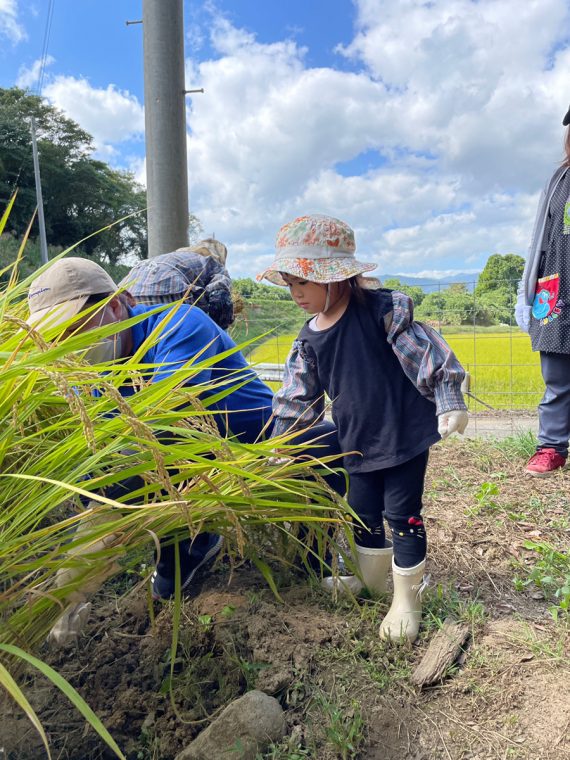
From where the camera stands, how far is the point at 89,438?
2.94 feet

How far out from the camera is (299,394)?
2.02 m

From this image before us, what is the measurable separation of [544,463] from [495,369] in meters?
5.03

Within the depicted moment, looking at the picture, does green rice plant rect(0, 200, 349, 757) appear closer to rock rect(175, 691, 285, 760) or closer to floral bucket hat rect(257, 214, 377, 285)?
rock rect(175, 691, 285, 760)

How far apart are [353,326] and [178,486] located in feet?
2.96

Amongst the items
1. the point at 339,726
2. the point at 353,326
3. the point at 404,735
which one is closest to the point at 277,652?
the point at 339,726

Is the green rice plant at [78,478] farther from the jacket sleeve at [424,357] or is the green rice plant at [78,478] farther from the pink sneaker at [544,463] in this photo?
the pink sneaker at [544,463]

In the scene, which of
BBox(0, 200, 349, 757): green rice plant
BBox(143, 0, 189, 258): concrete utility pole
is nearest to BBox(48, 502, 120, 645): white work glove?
BBox(0, 200, 349, 757): green rice plant

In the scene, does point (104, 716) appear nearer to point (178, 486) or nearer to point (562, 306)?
point (178, 486)

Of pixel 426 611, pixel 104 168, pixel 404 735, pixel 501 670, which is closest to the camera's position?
pixel 404 735

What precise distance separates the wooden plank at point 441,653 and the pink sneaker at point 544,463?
175 centimetres

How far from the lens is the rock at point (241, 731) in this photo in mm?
1292

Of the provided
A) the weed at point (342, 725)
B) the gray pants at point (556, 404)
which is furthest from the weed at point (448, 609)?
the gray pants at point (556, 404)

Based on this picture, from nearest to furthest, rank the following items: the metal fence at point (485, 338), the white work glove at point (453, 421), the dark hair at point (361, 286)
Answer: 1. the white work glove at point (453, 421)
2. the dark hair at point (361, 286)
3. the metal fence at point (485, 338)

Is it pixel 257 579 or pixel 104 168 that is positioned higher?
pixel 104 168
